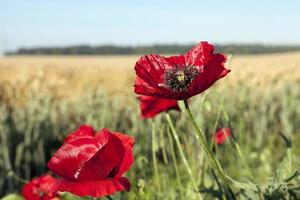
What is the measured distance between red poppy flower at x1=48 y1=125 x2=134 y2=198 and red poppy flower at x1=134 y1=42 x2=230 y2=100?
0.12 metres

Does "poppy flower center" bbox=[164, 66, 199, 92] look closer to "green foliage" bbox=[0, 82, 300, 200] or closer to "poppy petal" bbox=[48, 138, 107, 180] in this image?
"poppy petal" bbox=[48, 138, 107, 180]

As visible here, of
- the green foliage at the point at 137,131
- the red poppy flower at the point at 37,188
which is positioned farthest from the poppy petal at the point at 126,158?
the green foliage at the point at 137,131

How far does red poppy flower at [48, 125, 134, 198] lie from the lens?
0.97 metres

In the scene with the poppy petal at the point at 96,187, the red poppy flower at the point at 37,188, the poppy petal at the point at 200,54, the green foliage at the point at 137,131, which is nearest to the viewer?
the poppy petal at the point at 96,187

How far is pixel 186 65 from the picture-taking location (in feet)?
3.62

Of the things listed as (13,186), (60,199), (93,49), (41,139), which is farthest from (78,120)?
(93,49)

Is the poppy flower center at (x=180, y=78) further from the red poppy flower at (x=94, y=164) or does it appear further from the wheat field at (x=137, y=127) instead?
the wheat field at (x=137, y=127)

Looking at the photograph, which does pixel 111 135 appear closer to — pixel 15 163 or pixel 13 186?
pixel 13 186

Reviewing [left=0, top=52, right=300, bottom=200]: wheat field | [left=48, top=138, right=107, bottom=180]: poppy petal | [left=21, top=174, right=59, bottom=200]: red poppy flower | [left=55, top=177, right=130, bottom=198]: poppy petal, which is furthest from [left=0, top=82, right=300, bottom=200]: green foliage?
[left=55, top=177, right=130, bottom=198]: poppy petal

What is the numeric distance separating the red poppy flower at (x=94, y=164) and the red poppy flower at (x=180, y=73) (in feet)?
0.39

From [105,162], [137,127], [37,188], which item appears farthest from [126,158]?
[137,127]

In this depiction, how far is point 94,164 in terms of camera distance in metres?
1.02

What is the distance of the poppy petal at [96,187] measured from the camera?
95cm

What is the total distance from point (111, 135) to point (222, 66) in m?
0.22
